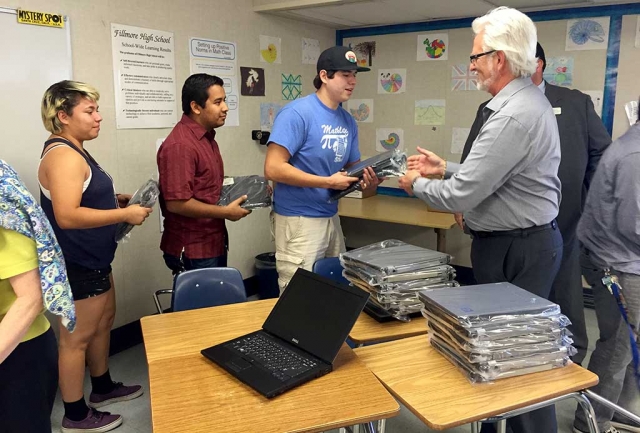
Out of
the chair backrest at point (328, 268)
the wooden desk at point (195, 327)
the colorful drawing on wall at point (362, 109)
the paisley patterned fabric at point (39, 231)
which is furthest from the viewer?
the colorful drawing on wall at point (362, 109)

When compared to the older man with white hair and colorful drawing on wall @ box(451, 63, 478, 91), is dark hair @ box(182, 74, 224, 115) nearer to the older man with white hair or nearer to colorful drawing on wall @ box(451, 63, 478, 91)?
the older man with white hair

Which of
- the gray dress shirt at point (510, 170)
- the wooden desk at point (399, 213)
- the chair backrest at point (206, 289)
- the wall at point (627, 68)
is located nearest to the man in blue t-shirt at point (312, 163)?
the chair backrest at point (206, 289)

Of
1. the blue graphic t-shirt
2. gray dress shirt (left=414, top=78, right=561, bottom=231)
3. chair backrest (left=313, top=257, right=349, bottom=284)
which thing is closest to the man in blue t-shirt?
the blue graphic t-shirt

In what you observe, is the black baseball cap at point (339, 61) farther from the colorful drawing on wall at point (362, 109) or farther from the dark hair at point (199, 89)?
the colorful drawing on wall at point (362, 109)

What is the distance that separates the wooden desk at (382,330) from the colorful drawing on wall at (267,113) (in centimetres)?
254

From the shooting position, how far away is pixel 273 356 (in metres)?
1.46

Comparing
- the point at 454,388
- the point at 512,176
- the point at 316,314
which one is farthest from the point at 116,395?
the point at 512,176

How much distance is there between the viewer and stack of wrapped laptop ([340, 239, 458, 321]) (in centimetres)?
182

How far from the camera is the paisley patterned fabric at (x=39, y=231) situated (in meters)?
1.15

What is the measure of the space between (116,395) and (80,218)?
3.68 ft

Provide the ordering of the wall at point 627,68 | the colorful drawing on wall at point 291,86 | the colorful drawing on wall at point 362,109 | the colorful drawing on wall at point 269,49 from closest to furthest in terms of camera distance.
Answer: the wall at point 627,68
the colorful drawing on wall at point 269,49
the colorful drawing on wall at point 291,86
the colorful drawing on wall at point 362,109

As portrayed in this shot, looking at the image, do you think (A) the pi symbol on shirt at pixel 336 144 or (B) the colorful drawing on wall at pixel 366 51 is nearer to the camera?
(A) the pi symbol on shirt at pixel 336 144

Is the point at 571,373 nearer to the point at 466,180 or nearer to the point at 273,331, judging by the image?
the point at 466,180

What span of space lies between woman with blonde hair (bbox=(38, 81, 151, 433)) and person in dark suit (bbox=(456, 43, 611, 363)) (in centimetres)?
177
